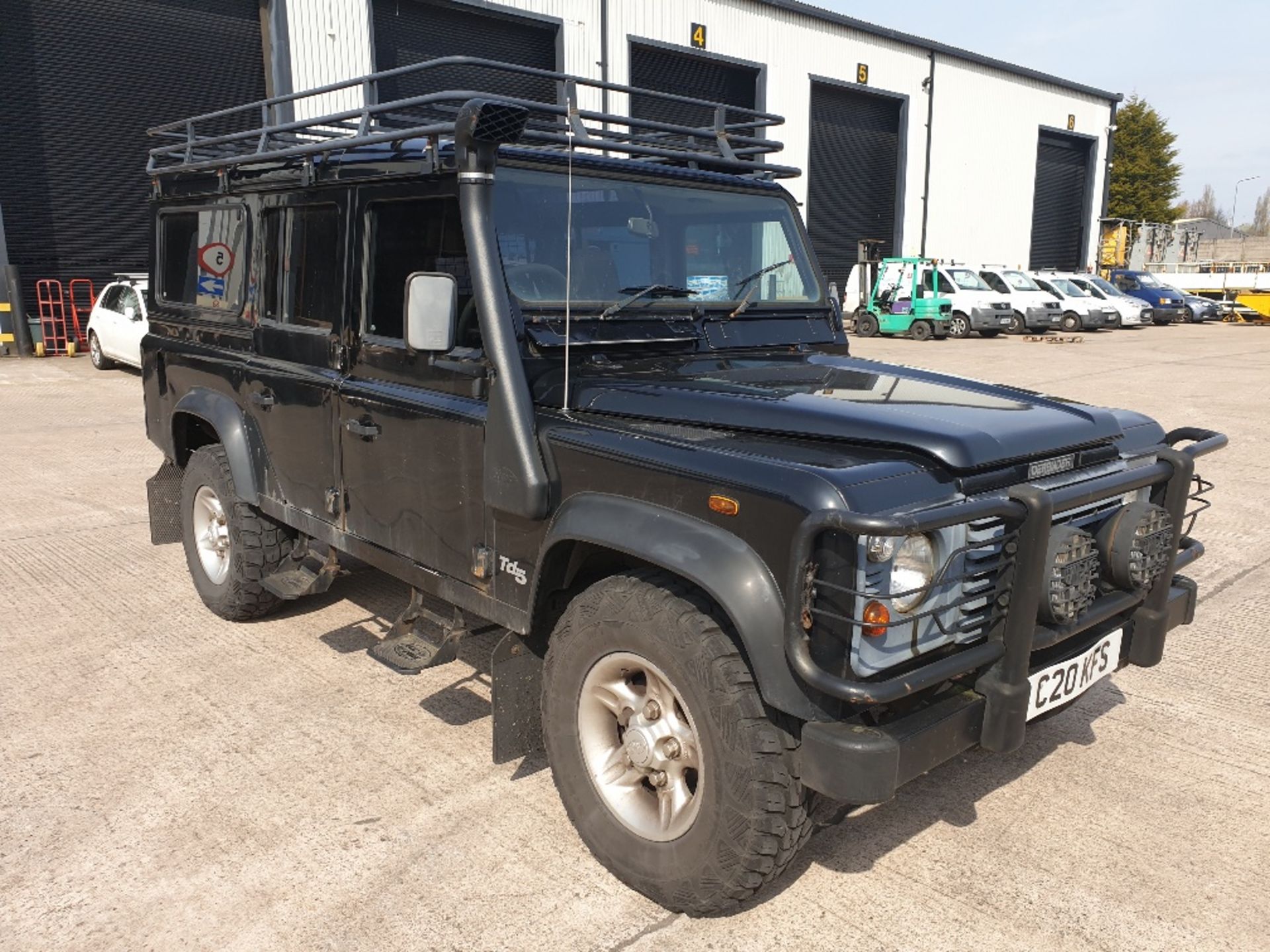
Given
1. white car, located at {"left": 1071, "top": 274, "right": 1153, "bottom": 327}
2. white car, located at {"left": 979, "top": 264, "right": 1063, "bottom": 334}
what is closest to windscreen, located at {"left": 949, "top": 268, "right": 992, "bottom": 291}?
white car, located at {"left": 979, "top": 264, "right": 1063, "bottom": 334}

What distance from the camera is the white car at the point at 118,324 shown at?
589 inches

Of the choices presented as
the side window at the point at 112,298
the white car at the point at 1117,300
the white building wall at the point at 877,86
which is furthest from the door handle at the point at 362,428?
the white car at the point at 1117,300

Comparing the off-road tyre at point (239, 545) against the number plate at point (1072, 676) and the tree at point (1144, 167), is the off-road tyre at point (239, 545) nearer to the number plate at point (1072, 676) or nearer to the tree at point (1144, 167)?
the number plate at point (1072, 676)

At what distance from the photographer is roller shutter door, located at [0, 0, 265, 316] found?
666 inches

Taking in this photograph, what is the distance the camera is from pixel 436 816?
11.0 feet

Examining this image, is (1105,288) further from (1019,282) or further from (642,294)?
(642,294)

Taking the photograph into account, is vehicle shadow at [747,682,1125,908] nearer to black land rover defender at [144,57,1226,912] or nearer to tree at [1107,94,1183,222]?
black land rover defender at [144,57,1226,912]

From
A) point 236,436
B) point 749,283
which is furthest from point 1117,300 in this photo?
point 236,436

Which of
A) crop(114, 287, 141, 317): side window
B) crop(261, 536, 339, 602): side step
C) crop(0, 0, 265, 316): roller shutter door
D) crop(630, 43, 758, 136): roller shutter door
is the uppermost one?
crop(630, 43, 758, 136): roller shutter door

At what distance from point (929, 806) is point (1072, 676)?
2.63ft

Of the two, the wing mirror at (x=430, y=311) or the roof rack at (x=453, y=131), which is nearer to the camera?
the wing mirror at (x=430, y=311)

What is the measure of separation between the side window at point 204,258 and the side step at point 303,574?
3.94ft

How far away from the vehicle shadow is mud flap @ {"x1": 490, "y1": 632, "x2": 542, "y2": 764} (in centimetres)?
94

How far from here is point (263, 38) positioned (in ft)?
60.2
